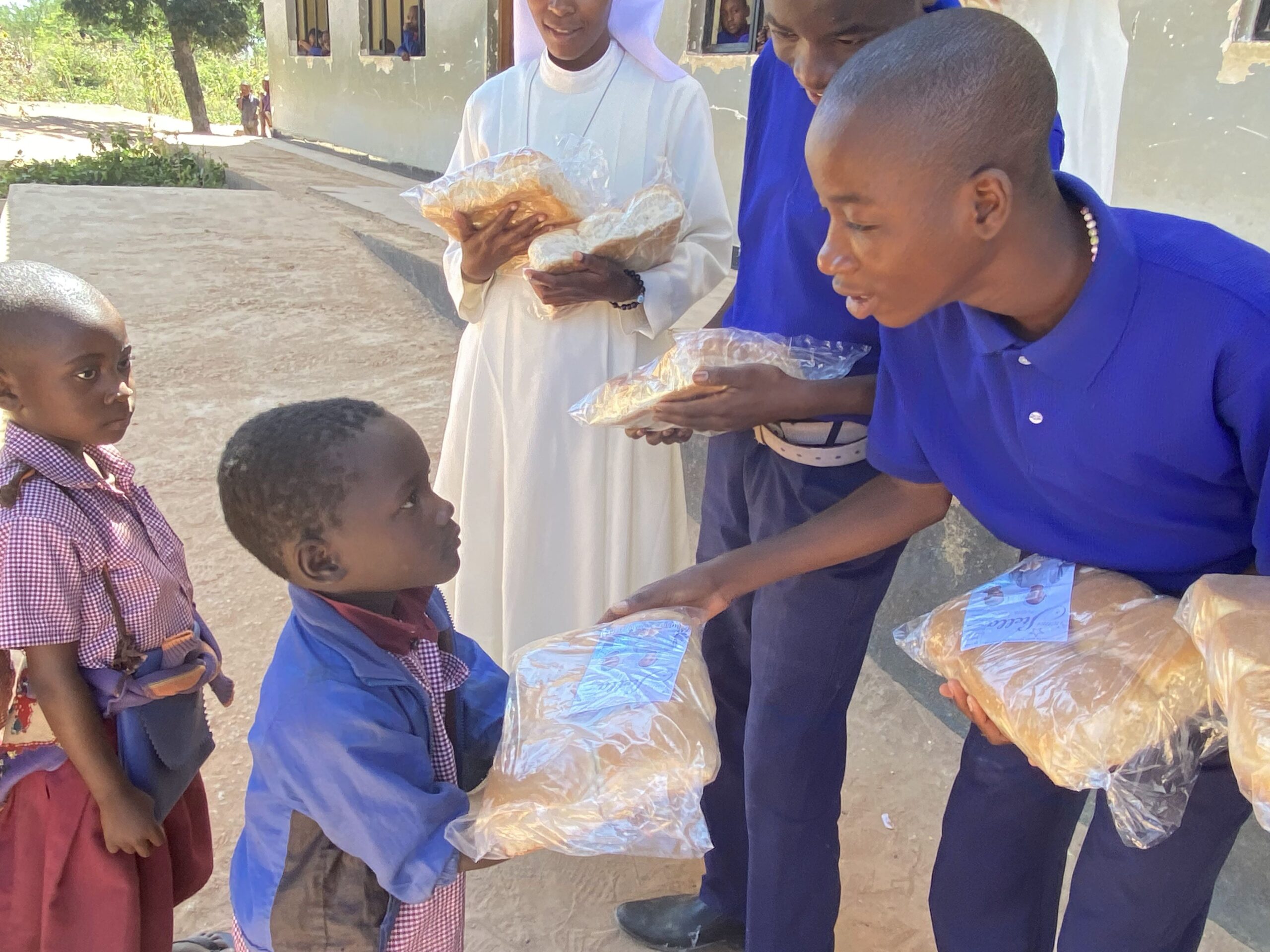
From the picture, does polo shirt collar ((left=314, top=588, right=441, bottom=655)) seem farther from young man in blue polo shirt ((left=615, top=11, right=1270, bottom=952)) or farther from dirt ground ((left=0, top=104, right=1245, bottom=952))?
dirt ground ((left=0, top=104, right=1245, bottom=952))

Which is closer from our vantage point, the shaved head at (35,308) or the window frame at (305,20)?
the shaved head at (35,308)

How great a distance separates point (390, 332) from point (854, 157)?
6.05 meters

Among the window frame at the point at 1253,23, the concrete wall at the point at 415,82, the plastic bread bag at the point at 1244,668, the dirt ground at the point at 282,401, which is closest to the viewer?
the plastic bread bag at the point at 1244,668

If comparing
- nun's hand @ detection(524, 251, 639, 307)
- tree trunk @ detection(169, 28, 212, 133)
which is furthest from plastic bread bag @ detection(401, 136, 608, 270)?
tree trunk @ detection(169, 28, 212, 133)

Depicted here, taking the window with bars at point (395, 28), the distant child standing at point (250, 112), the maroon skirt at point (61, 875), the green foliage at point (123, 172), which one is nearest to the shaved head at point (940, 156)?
the maroon skirt at point (61, 875)

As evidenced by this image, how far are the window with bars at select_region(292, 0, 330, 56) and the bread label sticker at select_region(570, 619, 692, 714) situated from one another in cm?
1555

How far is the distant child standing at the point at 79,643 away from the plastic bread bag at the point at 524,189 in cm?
80

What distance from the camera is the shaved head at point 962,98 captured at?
3.47 feet

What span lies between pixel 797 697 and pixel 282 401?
4532 mm

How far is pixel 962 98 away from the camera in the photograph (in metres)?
1.05

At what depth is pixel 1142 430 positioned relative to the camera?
3.68ft

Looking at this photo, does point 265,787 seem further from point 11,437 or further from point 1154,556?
point 1154,556

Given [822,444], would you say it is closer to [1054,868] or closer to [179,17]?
[1054,868]

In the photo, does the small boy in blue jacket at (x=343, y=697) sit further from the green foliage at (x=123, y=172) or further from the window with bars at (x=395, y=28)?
the green foliage at (x=123, y=172)
